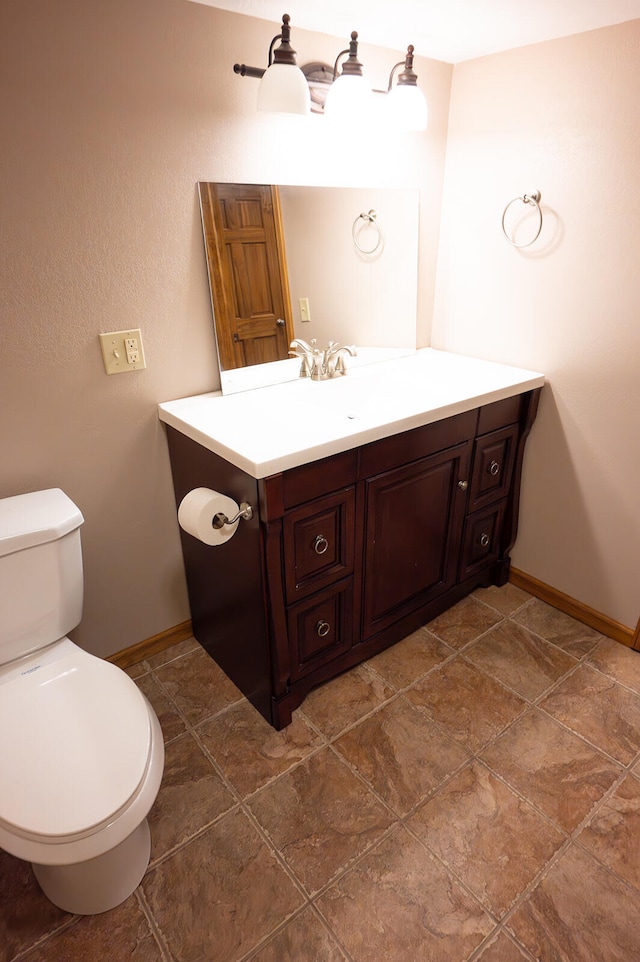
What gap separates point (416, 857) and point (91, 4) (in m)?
2.19

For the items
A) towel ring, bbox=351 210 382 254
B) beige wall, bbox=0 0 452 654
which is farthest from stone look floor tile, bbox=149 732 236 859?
towel ring, bbox=351 210 382 254

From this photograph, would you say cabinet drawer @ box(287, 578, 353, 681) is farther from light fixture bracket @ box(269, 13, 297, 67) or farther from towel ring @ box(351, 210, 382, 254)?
light fixture bracket @ box(269, 13, 297, 67)

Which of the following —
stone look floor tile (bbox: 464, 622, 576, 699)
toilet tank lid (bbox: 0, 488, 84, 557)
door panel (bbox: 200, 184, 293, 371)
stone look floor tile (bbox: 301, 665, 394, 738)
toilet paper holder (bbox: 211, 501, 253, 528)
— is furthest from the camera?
stone look floor tile (bbox: 464, 622, 576, 699)

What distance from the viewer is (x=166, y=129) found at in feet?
4.74

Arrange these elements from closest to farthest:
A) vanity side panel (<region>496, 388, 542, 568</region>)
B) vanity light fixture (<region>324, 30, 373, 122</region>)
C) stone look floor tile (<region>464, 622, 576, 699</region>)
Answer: vanity light fixture (<region>324, 30, 373, 122</region>) → stone look floor tile (<region>464, 622, 576, 699</region>) → vanity side panel (<region>496, 388, 542, 568</region>)

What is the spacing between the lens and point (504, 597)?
2236 millimetres

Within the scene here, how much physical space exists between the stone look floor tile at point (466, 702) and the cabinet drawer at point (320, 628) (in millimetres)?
314

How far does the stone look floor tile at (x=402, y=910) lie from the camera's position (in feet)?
3.89

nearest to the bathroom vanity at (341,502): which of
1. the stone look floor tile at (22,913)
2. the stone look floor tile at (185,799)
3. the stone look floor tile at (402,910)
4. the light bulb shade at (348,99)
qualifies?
the stone look floor tile at (185,799)

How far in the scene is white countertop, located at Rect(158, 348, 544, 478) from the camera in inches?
53.9

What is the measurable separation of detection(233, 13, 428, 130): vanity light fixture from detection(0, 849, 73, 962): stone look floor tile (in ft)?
6.69

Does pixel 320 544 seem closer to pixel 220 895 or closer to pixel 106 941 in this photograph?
pixel 220 895

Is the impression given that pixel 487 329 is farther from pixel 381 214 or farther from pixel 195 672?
pixel 195 672

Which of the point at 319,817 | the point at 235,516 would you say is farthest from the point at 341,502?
the point at 319,817
